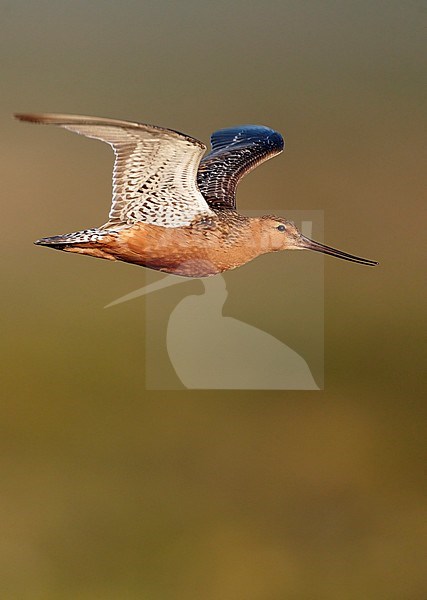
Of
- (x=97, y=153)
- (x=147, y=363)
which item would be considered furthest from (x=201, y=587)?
(x=97, y=153)

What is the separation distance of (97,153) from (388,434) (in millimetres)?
3292

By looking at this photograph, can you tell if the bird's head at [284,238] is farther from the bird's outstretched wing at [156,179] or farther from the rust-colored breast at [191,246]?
the bird's outstretched wing at [156,179]

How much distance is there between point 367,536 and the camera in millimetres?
7207

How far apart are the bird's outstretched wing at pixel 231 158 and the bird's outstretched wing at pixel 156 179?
34 centimetres

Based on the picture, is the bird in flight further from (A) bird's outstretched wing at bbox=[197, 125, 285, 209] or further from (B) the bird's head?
(A) bird's outstretched wing at bbox=[197, 125, 285, 209]

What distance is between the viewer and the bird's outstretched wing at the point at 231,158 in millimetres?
3188

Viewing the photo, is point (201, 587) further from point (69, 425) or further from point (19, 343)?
point (19, 343)

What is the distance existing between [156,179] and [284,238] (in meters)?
0.48

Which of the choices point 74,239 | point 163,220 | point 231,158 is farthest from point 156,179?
point 231,158

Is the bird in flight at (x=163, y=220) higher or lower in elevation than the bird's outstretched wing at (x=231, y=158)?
lower
